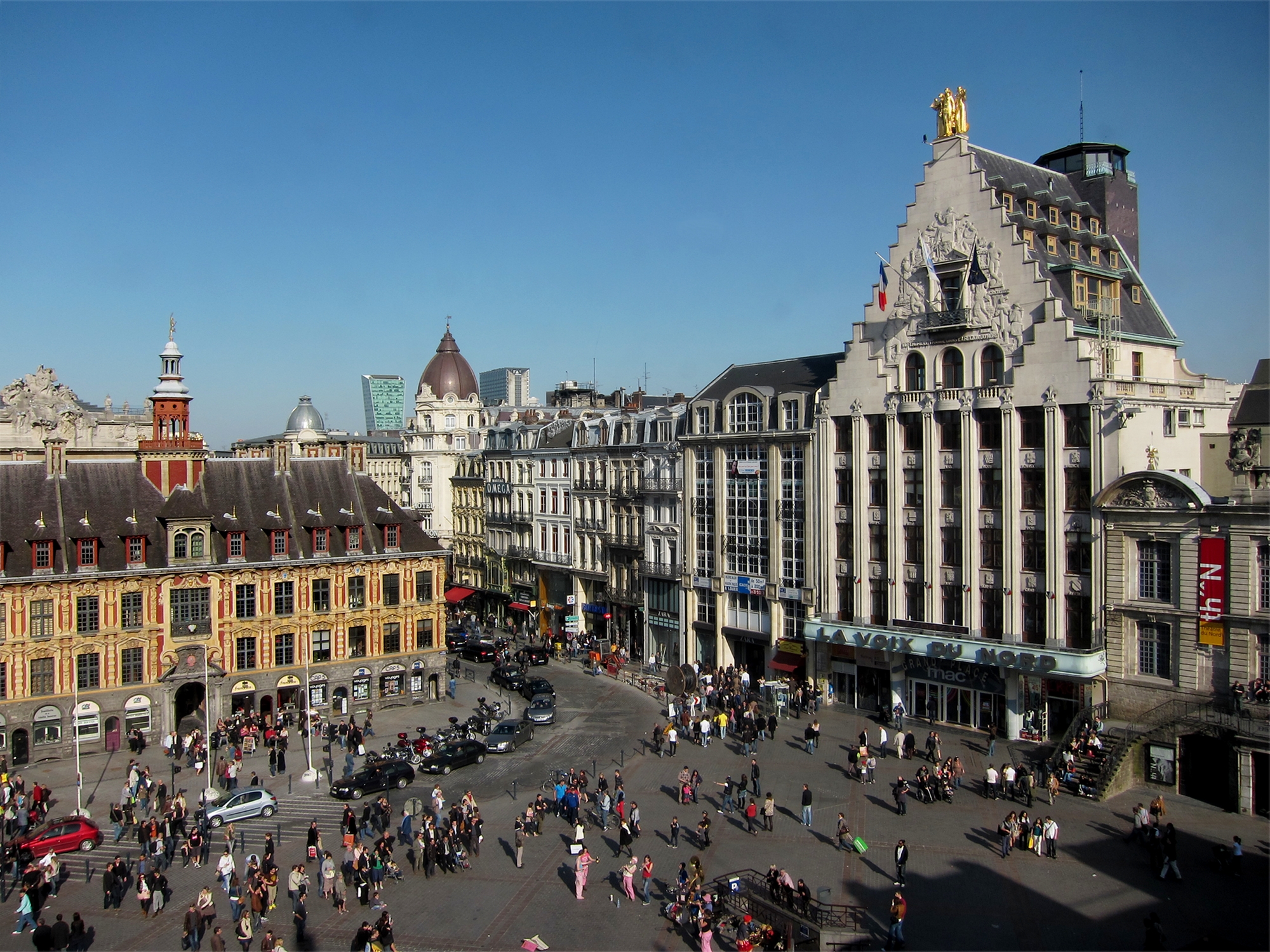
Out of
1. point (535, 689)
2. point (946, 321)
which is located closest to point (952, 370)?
point (946, 321)

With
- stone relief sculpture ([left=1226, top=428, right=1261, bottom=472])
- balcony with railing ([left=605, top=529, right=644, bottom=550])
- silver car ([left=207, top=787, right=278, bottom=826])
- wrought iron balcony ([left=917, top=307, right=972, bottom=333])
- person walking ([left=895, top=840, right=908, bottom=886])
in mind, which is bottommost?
silver car ([left=207, top=787, right=278, bottom=826])

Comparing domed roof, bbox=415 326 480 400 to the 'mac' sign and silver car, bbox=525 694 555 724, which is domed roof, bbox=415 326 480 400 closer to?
silver car, bbox=525 694 555 724

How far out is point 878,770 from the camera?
147 feet

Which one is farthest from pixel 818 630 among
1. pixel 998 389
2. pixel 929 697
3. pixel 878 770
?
pixel 998 389

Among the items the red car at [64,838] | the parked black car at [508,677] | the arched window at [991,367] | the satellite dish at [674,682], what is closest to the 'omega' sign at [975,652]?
the satellite dish at [674,682]

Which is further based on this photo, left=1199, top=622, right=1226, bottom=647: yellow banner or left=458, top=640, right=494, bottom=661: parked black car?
left=458, top=640, right=494, bottom=661: parked black car

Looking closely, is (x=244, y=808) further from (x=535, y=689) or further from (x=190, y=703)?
(x=535, y=689)

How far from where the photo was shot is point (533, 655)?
236ft

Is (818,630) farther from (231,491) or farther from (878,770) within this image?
(231,491)

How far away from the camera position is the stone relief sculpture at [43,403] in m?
76.8

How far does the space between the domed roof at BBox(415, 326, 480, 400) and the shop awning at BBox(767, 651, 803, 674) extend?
57922 millimetres

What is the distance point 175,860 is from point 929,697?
35432mm

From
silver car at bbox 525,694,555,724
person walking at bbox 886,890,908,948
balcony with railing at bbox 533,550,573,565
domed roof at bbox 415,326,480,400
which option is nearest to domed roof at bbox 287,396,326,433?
domed roof at bbox 415,326,480,400

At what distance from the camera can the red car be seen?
119 ft
